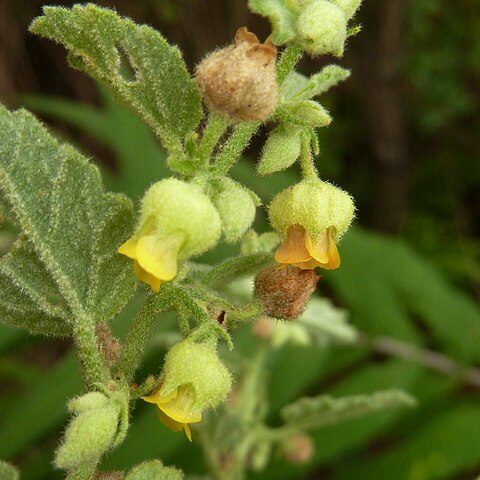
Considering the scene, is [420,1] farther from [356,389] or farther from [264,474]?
[264,474]

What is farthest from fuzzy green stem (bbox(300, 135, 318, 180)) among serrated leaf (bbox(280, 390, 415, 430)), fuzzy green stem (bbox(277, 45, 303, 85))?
serrated leaf (bbox(280, 390, 415, 430))

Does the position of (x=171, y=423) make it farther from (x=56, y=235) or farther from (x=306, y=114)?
(x=306, y=114)

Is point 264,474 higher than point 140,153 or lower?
lower

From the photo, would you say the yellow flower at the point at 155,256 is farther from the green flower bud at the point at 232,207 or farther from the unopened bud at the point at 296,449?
the unopened bud at the point at 296,449

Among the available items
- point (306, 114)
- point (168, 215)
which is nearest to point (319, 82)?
point (306, 114)

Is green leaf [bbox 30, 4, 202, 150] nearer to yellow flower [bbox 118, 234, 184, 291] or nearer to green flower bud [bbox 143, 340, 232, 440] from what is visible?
yellow flower [bbox 118, 234, 184, 291]

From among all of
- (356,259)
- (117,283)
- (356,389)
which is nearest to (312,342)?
(356,389)

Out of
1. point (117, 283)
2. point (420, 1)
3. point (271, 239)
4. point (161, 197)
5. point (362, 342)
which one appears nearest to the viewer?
point (161, 197)

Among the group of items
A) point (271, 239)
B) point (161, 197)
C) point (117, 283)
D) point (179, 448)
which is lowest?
point (179, 448)
